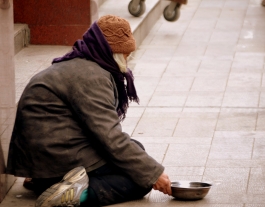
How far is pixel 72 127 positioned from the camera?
13.1 feet

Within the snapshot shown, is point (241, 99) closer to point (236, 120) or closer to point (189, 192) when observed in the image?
point (236, 120)

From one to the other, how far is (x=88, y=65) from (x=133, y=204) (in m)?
0.82

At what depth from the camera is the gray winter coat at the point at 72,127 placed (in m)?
3.89

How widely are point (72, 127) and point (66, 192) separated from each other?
369 mm

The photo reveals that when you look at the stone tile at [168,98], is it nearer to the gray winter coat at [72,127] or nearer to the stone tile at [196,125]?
the stone tile at [196,125]

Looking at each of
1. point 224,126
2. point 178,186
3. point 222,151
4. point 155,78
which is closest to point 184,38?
point 155,78

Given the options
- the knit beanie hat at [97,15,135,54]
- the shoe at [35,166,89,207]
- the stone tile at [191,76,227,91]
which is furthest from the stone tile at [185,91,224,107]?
the shoe at [35,166,89,207]

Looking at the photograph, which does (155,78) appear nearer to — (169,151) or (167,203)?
(169,151)

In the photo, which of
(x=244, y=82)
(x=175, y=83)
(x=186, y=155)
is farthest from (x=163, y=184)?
(x=244, y=82)

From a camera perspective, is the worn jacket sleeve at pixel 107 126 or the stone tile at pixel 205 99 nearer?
the worn jacket sleeve at pixel 107 126

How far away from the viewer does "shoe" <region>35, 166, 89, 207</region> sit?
380 cm

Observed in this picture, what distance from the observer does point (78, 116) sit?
3.93 m

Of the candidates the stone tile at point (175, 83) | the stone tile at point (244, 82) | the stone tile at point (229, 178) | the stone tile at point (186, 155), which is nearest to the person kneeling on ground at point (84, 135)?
the stone tile at point (229, 178)

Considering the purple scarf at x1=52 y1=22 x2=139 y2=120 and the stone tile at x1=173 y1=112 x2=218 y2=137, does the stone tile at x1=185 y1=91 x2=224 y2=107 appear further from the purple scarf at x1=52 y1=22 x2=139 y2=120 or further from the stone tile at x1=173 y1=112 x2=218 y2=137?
the purple scarf at x1=52 y1=22 x2=139 y2=120
